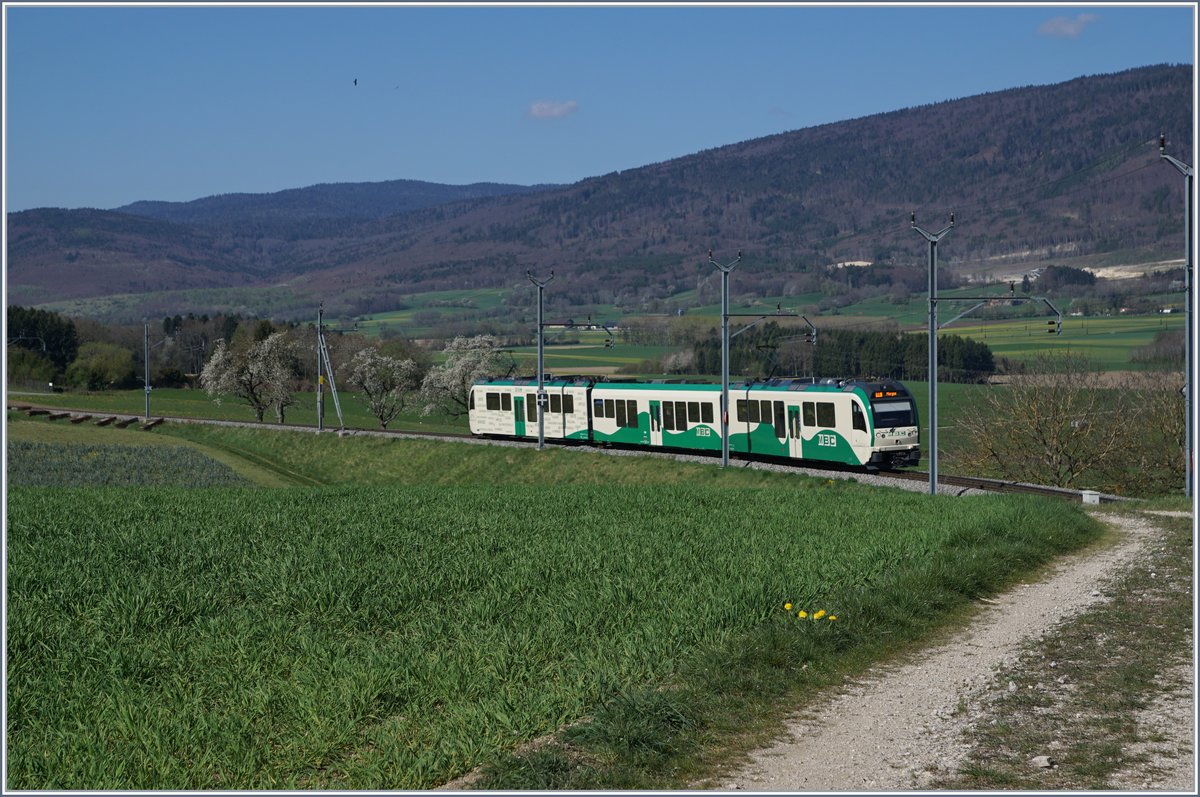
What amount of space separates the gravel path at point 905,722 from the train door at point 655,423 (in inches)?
1272

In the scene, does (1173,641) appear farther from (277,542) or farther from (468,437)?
(468,437)

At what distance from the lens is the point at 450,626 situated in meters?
13.6

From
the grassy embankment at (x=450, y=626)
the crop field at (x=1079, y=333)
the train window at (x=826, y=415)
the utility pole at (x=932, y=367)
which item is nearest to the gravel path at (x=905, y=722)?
the grassy embankment at (x=450, y=626)

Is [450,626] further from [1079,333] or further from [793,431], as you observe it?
[1079,333]

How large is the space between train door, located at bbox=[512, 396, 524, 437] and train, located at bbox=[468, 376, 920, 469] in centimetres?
4

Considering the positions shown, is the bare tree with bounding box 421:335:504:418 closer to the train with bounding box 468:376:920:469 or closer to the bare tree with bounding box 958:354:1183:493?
the train with bounding box 468:376:920:469

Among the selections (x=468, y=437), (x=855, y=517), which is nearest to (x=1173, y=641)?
(x=855, y=517)

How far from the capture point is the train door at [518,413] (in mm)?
57375

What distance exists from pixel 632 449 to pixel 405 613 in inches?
1448

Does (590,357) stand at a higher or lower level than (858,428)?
higher

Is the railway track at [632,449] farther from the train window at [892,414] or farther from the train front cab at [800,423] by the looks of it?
the train window at [892,414]

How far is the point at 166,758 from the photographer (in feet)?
31.7

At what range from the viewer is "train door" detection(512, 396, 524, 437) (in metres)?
57.4

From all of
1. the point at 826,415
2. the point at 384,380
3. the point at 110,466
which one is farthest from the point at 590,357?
the point at 826,415
